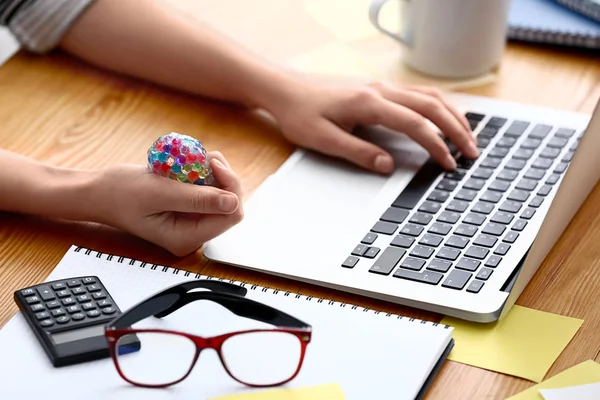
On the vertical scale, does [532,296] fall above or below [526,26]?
below

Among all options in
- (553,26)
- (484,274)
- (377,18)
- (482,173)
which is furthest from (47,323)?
(553,26)

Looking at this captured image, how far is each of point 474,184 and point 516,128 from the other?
0.13 m

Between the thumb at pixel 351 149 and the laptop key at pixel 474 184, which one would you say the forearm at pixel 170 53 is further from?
the laptop key at pixel 474 184

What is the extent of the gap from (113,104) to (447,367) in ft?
1.86

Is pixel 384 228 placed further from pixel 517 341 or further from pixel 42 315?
pixel 42 315

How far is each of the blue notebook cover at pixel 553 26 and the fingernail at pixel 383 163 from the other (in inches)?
14.3

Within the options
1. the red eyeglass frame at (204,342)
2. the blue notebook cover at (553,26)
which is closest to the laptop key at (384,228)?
the red eyeglass frame at (204,342)

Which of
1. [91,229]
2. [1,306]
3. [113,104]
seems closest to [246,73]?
[113,104]

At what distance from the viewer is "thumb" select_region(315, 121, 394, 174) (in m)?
1.01

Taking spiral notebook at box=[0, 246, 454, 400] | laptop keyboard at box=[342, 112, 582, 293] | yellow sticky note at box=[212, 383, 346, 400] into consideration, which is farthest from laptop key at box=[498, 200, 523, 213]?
yellow sticky note at box=[212, 383, 346, 400]

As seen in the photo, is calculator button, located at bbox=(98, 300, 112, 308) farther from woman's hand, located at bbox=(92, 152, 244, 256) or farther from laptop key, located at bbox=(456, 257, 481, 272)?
A: laptop key, located at bbox=(456, 257, 481, 272)

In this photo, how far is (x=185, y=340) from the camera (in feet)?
2.48

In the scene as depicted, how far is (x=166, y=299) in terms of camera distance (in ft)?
2.52

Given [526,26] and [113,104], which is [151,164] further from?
[526,26]
